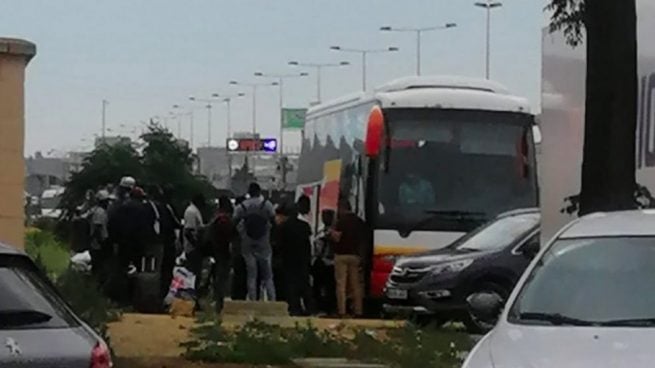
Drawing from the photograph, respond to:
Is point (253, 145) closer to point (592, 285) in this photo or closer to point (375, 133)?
point (375, 133)

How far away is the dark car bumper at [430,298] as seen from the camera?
2005cm

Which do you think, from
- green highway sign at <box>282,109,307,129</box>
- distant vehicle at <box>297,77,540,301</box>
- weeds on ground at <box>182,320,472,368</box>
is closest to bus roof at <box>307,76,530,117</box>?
distant vehicle at <box>297,77,540,301</box>

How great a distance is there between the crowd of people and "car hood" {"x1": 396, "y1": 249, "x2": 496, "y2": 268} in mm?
1912

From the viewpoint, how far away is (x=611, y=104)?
12.4 metres

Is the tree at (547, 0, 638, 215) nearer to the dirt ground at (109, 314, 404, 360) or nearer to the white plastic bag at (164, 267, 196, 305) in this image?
the dirt ground at (109, 314, 404, 360)

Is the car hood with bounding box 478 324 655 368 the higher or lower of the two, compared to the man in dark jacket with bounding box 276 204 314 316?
higher

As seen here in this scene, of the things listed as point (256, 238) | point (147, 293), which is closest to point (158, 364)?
point (147, 293)

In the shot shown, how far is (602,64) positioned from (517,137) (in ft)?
38.6

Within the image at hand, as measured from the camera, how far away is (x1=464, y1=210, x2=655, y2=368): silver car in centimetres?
781

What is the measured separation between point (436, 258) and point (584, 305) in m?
11.8

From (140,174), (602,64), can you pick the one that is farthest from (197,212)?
(140,174)

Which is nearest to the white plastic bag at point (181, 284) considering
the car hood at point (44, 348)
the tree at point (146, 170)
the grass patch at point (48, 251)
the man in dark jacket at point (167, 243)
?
the man in dark jacket at point (167, 243)

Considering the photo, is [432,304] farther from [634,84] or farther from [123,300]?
[634,84]

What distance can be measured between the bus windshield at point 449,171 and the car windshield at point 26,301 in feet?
51.5
